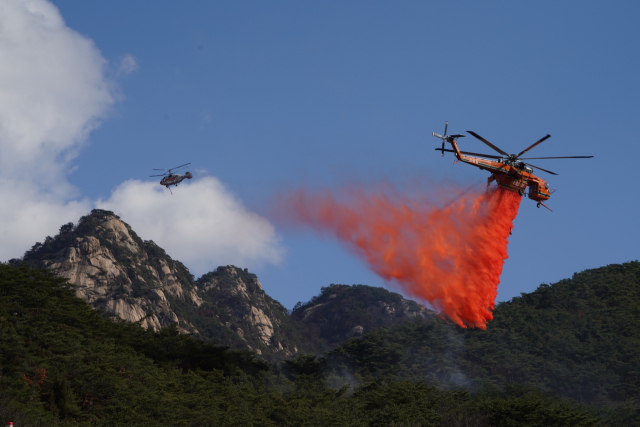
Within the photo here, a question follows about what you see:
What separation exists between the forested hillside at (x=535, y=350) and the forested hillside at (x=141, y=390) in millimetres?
28967

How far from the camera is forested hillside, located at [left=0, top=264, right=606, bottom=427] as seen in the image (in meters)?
45.4

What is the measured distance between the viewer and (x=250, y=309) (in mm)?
188375

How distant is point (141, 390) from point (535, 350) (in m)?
74.3

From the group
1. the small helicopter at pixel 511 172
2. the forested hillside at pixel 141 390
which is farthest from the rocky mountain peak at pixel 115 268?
the small helicopter at pixel 511 172

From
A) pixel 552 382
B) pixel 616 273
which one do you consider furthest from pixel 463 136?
pixel 616 273

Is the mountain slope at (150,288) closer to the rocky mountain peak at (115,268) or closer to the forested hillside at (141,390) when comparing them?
the rocky mountain peak at (115,268)

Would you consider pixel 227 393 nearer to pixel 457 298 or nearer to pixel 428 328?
pixel 457 298

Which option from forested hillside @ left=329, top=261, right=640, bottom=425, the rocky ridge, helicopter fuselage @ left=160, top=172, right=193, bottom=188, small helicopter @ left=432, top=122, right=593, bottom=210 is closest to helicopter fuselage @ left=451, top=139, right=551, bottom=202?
small helicopter @ left=432, top=122, right=593, bottom=210

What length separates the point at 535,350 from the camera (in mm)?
105188

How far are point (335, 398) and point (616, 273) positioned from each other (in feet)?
302

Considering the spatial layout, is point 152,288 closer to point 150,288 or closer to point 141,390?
point 150,288

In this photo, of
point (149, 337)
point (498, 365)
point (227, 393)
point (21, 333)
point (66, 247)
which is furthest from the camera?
point (66, 247)

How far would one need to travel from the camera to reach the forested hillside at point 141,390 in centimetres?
4544

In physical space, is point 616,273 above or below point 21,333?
above
